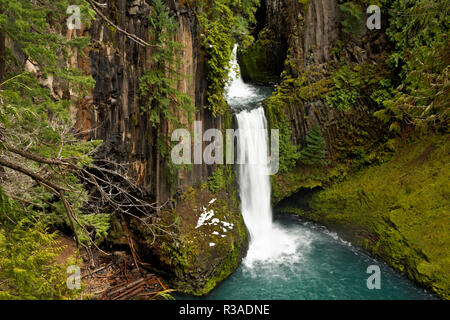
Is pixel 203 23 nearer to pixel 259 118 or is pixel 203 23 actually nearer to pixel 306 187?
pixel 259 118

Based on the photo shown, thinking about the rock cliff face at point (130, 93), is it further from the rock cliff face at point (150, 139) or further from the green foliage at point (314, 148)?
the green foliage at point (314, 148)

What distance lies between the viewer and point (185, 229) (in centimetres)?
953

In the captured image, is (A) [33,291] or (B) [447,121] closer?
(A) [33,291]

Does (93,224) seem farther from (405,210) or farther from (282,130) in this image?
(405,210)

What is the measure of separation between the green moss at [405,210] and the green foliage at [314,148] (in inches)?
62.8

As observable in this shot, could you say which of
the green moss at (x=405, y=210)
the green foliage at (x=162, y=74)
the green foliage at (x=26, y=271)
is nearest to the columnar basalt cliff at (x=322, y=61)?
the green moss at (x=405, y=210)

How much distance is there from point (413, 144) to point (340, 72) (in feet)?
15.4

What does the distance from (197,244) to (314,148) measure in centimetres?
772

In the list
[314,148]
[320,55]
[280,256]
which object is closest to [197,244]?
[280,256]

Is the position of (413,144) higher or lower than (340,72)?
lower

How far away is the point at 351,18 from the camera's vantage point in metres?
13.4

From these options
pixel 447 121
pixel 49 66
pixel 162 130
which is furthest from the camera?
pixel 447 121

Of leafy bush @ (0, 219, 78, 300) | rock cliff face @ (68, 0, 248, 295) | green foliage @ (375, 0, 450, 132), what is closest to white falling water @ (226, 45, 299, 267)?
rock cliff face @ (68, 0, 248, 295)
